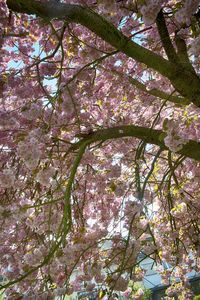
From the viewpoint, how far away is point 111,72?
5281 millimetres

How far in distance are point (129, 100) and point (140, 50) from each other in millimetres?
2656

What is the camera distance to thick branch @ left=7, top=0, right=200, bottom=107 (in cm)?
287

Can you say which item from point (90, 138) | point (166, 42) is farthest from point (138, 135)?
point (166, 42)

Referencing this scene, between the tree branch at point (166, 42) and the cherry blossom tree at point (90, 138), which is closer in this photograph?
the cherry blossom tree at point (90, 138)

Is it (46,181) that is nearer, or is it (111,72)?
(46,181)

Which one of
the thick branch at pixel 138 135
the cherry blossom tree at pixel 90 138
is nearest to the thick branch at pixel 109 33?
the cherry blossom tree at pixel 90 138

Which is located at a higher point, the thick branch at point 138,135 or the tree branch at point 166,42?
the tree branch at point 166,42

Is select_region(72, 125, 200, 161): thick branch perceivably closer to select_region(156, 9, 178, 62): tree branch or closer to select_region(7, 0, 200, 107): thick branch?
select_region(7, 0, 200, 107): thick branch

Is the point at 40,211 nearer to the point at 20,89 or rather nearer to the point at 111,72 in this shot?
the point at 20,89

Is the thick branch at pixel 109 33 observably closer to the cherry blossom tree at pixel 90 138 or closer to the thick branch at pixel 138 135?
the cherry blossom tree at pixel 90 138

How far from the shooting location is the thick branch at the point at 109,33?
287 cm

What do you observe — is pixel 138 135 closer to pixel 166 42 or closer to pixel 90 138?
pixel 90 138

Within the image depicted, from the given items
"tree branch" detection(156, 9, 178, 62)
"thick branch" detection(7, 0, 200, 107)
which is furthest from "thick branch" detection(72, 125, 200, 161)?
"tree branch" detection(156, 9, 178, 62)

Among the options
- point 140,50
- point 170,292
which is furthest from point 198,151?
point 170,292
